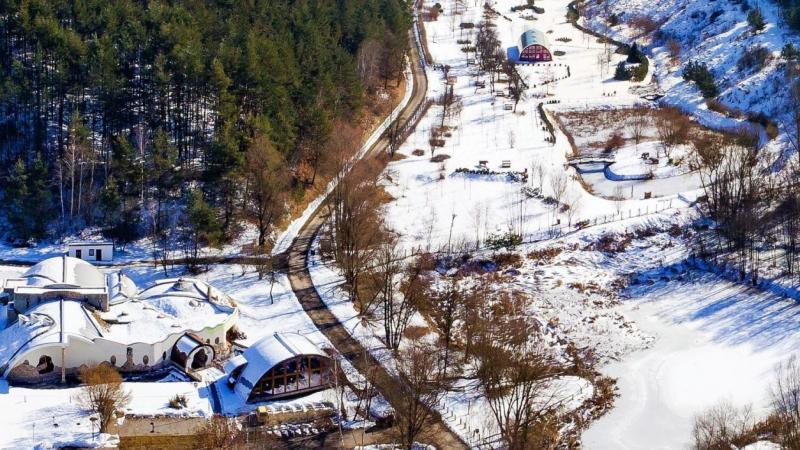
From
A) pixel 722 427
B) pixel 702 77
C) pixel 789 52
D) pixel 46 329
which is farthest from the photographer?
pixel 702 77

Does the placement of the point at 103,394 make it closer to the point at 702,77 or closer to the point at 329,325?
the point at 329,325

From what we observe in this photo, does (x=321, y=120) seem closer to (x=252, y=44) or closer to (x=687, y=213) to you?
(x=252, y=44)

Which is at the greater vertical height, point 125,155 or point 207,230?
point 125,155

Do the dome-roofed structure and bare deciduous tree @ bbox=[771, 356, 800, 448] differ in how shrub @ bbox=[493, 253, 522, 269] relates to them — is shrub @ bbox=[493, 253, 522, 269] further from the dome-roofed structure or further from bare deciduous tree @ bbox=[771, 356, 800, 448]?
the dome-roofed structure

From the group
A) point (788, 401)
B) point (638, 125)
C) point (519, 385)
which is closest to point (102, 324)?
point (519, 385)

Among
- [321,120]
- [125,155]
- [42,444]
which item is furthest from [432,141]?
[42,444]

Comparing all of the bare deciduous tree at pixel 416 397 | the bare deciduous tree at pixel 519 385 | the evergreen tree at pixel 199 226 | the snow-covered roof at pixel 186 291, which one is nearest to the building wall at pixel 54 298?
the snow-covered roof at pixel 186 291

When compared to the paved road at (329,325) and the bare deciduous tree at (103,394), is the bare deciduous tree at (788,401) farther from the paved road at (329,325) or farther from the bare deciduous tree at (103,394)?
the bare deciduous tree at (103,394)
